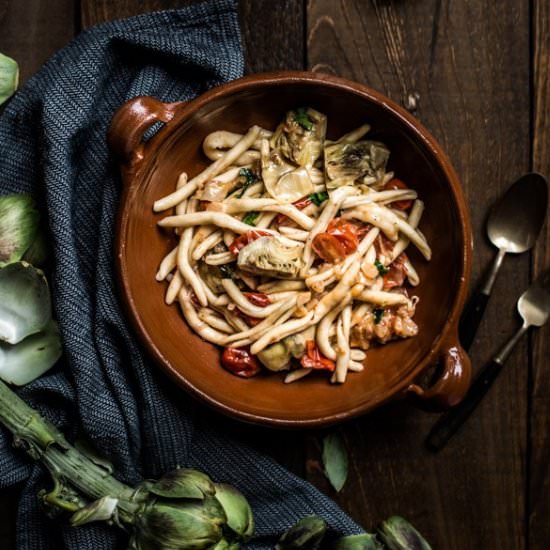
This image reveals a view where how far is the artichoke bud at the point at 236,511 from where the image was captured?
2.24 meters

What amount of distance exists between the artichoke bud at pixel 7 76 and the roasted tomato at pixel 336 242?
0.92m

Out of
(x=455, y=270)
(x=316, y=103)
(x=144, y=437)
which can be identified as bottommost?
(x=144, y=437)

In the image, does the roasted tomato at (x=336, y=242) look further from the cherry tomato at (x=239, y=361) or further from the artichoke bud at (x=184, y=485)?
the artichoke bud at (x=184, y=485)

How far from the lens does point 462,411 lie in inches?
99.1

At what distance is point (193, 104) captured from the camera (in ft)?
7.25

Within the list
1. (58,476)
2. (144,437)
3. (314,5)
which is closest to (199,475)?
(144,437)

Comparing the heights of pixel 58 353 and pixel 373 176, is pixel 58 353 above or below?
below

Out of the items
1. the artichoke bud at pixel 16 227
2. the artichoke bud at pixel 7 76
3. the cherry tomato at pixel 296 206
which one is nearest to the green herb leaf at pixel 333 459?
the cherry tomato at pixel 296 206

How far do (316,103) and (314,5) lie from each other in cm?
34

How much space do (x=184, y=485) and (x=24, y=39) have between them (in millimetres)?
1290

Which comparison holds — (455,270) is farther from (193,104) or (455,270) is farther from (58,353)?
(58,353)

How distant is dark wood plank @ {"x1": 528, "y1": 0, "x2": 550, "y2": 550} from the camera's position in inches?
99.0

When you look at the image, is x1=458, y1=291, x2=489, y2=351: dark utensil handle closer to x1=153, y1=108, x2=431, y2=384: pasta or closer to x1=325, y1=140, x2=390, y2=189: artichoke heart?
x1=153, y1=108, x2=431, y2=384: pasta

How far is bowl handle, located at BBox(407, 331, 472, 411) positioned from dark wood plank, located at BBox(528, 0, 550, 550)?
0.39 metres
